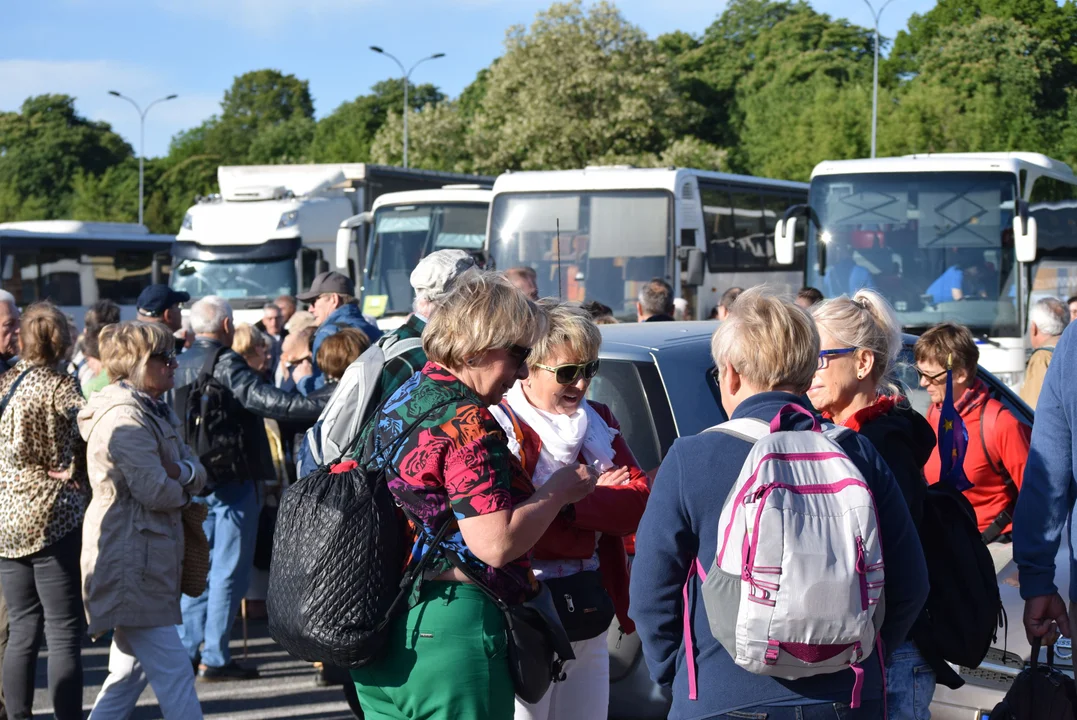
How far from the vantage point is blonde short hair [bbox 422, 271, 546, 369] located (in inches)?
121

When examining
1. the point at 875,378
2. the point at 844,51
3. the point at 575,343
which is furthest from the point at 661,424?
the point at 844,51

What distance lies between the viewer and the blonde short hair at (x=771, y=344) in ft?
9.14

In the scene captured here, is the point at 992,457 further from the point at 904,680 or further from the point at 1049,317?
the point at 1049,317

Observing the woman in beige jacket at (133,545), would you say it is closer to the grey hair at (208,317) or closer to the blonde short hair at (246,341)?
the grey hair at (208,317)

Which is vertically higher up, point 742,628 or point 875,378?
point 875,378

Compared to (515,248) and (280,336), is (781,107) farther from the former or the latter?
(280,336)

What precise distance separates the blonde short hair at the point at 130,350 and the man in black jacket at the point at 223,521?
1589mm

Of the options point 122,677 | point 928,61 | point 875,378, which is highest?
point 928,61

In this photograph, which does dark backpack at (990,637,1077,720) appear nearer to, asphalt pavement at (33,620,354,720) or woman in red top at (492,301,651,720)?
woman in red top at (492,301,651,720)

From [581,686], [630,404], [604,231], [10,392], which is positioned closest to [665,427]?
[630,404]

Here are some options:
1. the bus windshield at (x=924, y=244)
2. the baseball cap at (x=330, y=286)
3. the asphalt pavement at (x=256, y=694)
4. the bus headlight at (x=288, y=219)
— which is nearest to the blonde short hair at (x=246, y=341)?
the baseball cap at (x=330, y=286)

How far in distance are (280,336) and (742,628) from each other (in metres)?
10.7

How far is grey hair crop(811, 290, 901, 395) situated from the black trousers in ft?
10.9

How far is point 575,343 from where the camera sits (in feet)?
13.0
